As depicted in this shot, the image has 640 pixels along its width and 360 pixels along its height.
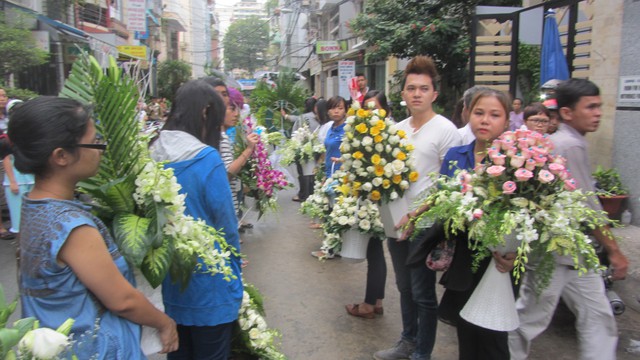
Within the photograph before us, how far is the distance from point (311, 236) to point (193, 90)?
4.81 m

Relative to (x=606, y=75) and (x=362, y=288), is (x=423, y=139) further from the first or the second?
(x=606, y=75)

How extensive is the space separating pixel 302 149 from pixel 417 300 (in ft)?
14.8

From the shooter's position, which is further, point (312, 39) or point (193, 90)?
point (312, 39)

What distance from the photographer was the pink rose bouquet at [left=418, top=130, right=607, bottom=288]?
2.23 meters

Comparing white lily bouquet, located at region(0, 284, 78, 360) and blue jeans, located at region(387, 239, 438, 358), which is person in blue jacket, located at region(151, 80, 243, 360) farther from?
blue jeans, located at region(387, 239, 438, 358)

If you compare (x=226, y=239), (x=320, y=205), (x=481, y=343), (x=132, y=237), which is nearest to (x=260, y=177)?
(x=320, y=205)

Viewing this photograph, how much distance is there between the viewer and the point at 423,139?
126 inches

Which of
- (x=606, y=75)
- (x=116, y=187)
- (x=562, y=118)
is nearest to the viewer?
(x=116, y=187)

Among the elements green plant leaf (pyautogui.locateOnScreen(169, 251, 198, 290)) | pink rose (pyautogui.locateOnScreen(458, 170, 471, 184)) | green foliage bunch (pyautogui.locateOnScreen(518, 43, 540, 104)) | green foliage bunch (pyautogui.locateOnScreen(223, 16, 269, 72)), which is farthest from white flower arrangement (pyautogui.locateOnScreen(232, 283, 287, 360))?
green foliage bunch (pyautogui.locateOnScreen(223, 16, 269, 72))

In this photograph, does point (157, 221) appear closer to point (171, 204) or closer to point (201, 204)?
point (171, 204)

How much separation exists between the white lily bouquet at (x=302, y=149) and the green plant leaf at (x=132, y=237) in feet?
18.3

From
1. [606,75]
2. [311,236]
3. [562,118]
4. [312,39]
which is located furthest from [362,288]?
[312,39]

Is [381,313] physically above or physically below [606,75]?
below

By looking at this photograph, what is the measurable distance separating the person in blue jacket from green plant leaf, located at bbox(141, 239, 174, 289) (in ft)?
1.33
